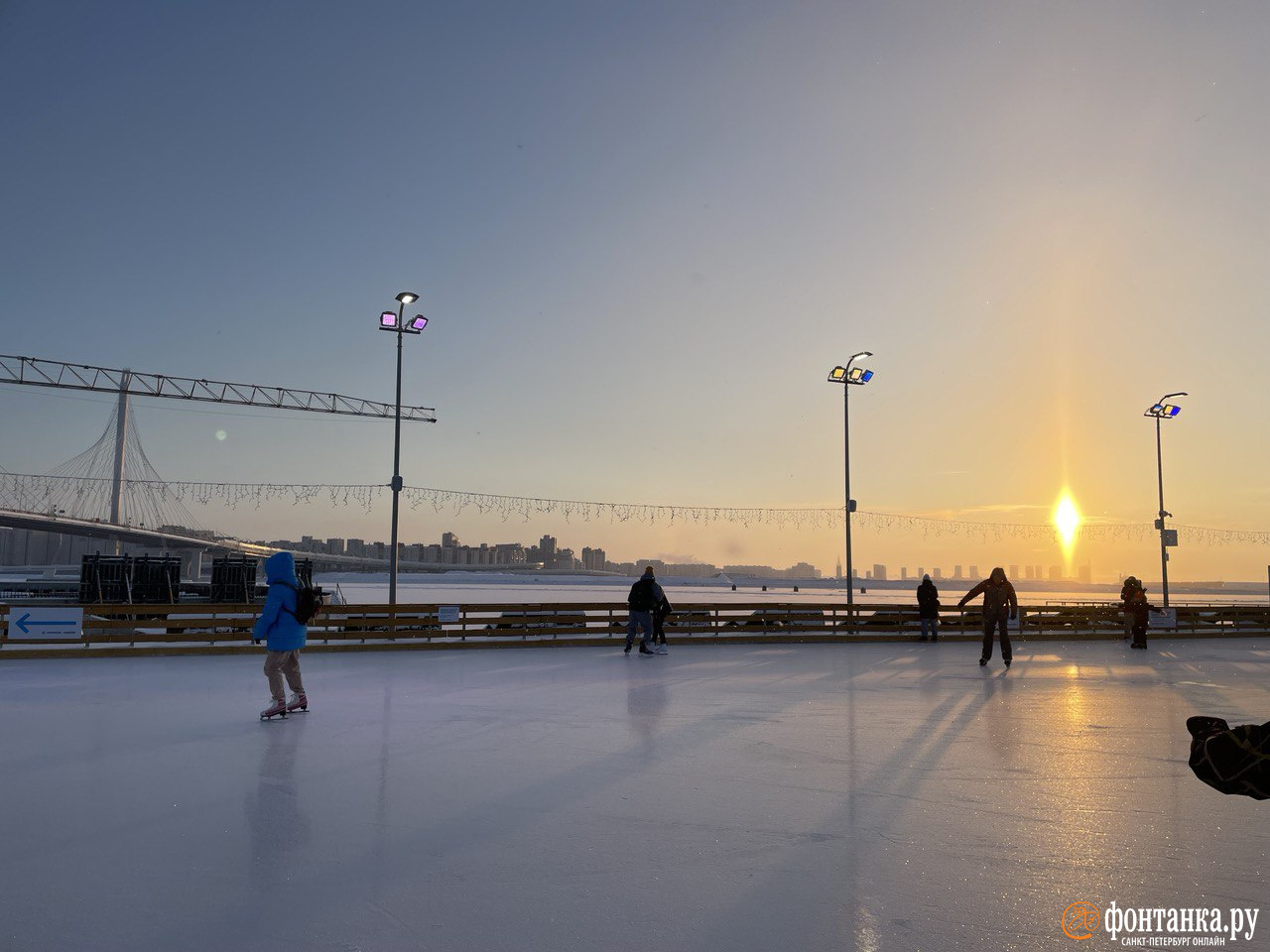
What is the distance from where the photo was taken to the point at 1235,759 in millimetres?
2217

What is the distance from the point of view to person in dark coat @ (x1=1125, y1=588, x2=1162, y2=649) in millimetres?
20812

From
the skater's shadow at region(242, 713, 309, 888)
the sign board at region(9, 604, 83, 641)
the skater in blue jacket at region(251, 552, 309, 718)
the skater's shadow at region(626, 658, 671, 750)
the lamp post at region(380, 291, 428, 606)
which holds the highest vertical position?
→ the lamp post at region(380, 291, 428, 606)

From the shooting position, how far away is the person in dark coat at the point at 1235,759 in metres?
2.18

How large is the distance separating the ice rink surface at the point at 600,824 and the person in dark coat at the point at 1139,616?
35.9ft

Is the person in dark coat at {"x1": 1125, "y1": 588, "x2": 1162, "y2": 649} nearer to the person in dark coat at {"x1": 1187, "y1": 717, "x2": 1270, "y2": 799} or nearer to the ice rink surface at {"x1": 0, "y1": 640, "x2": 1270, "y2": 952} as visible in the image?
the ice rink surface at {"x1": 0, "y1": 640, "x2": 1270, "y2": 952}

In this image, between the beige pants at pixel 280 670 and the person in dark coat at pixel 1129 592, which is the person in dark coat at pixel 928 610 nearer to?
the person in dark coat at pixel 1129 592

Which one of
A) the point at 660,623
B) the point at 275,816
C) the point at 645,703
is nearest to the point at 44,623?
the point at 660,623

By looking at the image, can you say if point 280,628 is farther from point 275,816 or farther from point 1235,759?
point 1235,759

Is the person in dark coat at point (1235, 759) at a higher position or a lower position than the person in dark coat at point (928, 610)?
higher

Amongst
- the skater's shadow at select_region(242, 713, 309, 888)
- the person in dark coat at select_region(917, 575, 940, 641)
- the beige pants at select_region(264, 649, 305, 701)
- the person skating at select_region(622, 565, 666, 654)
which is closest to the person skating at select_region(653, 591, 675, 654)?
the person skating at select_region(622, 565, 666, 654)

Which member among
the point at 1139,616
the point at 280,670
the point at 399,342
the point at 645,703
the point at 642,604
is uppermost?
the point at 399,342

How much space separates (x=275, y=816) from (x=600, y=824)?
6.76 ft

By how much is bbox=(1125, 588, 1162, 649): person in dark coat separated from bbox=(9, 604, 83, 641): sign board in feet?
76.8

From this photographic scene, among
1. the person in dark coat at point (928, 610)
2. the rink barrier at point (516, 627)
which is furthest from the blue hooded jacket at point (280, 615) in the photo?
the person in dark coat at point (928, 610)
